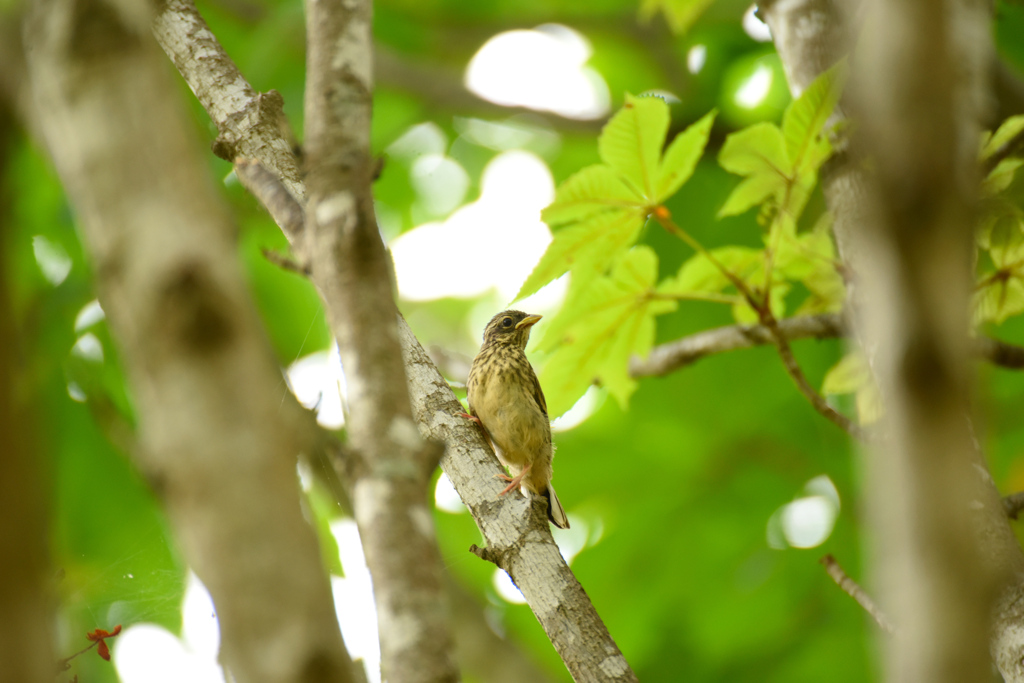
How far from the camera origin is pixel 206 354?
3.01ft

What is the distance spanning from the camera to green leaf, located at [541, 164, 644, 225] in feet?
9.01

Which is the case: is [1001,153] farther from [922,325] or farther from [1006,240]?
[922,325]

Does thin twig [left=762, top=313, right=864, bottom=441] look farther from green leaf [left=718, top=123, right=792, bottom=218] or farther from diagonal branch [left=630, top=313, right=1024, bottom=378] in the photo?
green leaf [left=718, top=123, right=792, bottom=218]

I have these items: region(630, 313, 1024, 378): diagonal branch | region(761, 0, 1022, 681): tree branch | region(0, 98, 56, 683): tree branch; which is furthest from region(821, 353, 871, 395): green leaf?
region(0, 98, 56, 683): tree branch

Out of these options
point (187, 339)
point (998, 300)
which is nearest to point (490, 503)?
point (187, 339)

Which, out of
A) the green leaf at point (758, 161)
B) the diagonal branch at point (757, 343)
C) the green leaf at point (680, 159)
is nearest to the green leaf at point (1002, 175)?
the diagonal branch at point (757, 343)

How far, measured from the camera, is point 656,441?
5207 mm

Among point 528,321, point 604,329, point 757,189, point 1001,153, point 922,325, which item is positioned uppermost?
point 528,321

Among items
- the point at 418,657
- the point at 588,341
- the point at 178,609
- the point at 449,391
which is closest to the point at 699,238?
the point at 588,341

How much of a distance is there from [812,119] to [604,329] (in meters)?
0.99

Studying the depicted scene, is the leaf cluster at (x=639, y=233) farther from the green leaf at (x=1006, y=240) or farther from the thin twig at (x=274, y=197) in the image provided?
the thin twig at (x=274, y=197)

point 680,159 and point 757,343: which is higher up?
point 680,159

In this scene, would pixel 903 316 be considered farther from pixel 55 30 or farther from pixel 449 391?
pixel 449 391

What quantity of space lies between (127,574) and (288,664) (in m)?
3.25
